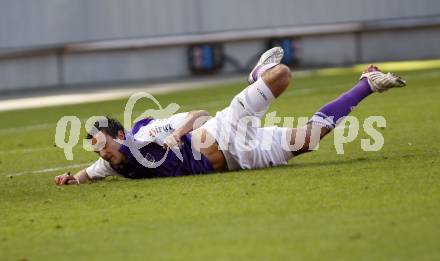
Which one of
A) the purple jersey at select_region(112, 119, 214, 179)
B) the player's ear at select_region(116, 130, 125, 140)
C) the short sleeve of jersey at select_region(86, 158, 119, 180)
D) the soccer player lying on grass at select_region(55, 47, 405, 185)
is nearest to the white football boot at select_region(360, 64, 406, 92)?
the soccer player lying on grass at select_region(55, 47, 405, 185)

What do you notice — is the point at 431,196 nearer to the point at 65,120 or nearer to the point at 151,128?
the point at 151,128

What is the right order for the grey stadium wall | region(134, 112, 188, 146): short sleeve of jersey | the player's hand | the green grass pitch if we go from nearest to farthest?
the green grass pitch → the player's hand → region(134, 112, 188, 146): short sleeve of jersey → the grey stadium wall

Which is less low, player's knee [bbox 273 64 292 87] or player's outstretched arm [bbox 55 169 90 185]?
player's knee [bbox 273 64 292 87]

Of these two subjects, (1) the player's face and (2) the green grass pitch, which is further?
(1) the player's face

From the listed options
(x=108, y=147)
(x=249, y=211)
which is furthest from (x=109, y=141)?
(x=249, y=211)

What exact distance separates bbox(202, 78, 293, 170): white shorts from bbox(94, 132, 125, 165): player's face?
2.59ft

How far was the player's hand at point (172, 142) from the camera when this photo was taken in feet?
33.0

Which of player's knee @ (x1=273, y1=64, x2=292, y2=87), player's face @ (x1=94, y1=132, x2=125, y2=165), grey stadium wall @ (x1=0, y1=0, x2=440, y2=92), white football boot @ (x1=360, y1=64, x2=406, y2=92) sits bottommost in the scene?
grey stadium wall @ (x1=0, y1=0, x2=440, y2=92)

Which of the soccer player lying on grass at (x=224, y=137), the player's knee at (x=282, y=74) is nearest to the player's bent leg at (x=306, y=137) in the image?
the soccer player lying on grass at (x=224, y=137)

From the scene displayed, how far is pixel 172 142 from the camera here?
1007 centimetres

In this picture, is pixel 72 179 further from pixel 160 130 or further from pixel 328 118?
pixel 328 118

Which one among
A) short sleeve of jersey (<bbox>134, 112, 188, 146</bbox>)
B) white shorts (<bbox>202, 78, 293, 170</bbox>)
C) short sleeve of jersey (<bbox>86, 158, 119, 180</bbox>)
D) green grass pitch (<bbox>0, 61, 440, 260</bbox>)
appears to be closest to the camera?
green grass pitch (<bbox>0, 61, 440, 260</bbox>)

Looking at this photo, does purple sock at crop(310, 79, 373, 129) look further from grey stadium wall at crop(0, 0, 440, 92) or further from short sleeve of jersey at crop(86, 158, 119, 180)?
grey stadium wall at crop(0, 0, 440, 92)

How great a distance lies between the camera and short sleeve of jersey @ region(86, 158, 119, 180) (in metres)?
10.5
